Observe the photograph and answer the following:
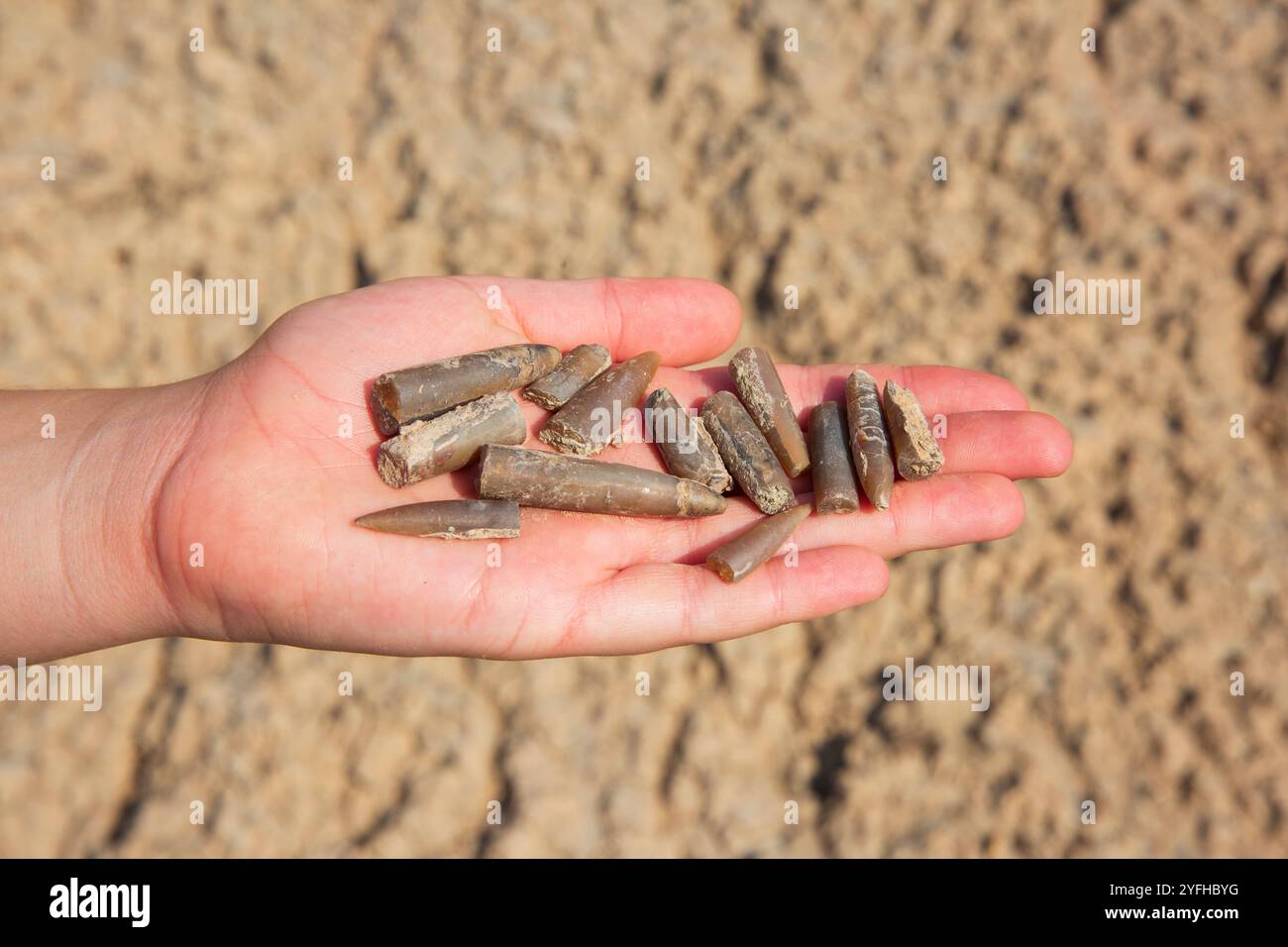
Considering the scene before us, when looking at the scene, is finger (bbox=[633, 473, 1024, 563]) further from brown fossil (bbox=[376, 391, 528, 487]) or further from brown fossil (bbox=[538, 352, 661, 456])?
brown fossil (bbox=[376, 391, 528, 487])

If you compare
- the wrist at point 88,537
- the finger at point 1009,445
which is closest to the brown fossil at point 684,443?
the finger at point 1009,445

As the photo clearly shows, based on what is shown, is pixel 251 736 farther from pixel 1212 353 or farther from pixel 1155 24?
pixel 1155 24

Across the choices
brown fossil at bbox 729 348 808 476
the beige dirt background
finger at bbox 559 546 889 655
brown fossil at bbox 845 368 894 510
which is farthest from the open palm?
the beige dirt background

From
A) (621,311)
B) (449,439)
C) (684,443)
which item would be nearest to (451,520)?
(449,439)

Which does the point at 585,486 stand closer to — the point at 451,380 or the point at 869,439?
the point at 451,380

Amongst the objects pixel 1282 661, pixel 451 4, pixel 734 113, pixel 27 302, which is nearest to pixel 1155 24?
pixel 734 113

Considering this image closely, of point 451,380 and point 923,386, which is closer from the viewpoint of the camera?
point 451,380
